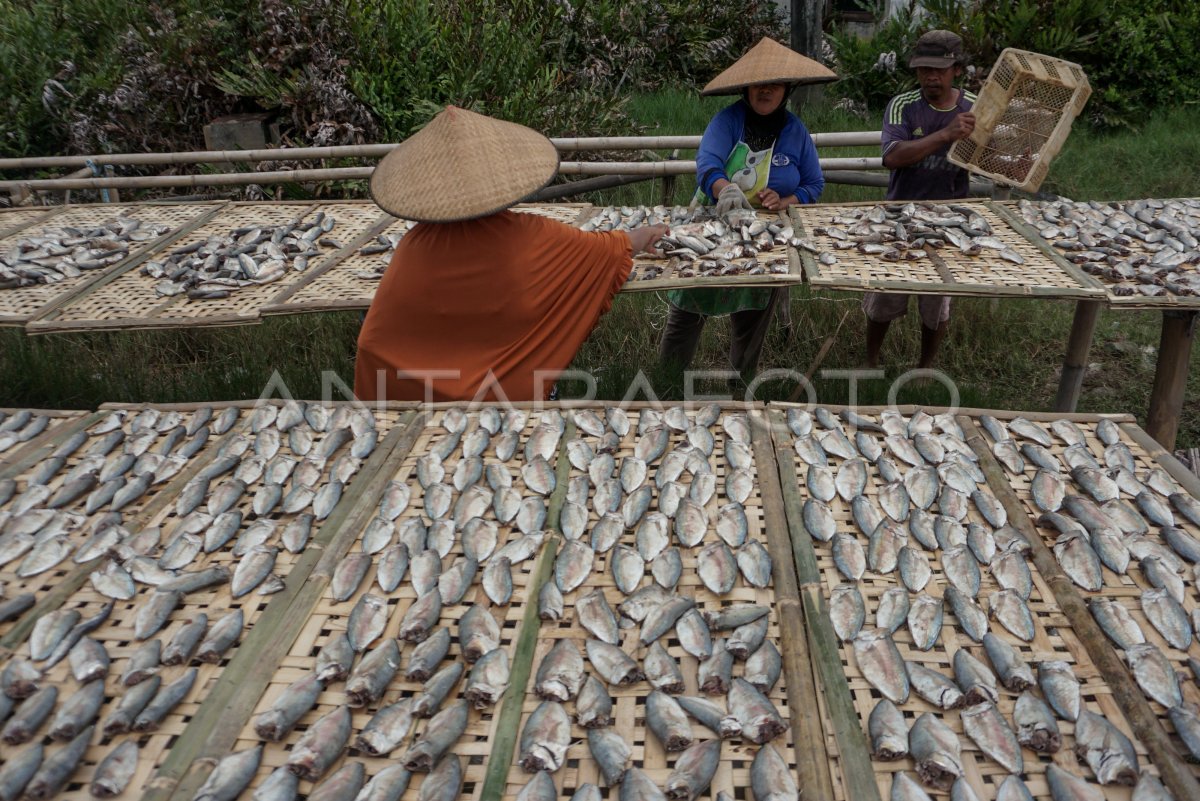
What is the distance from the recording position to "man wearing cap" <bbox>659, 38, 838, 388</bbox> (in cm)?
456

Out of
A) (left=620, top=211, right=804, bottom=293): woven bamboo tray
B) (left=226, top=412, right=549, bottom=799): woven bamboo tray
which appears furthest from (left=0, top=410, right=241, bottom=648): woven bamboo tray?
(left=620, top=211, right=804, bottom=293): woven bamboo tray

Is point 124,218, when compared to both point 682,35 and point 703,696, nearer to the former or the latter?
point 703,696

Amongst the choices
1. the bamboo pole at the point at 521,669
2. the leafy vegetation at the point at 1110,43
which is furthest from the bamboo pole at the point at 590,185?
the leafy vegetation at the point at 1110,43

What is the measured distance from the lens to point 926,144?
470cm

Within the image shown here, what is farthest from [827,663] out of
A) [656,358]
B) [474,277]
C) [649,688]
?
[656,358]

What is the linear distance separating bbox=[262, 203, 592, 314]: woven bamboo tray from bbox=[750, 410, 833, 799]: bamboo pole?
6.30 feet

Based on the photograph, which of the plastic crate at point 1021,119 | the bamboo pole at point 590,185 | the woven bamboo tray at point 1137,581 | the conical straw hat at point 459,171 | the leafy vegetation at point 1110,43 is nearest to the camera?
the woven bamboo tray at point 1137,581

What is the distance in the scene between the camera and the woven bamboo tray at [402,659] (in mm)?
1882

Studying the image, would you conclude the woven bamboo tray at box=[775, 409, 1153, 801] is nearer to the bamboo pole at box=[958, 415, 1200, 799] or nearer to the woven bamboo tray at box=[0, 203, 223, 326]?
the bamboo pole at box=[958, 415, 1200, 799]

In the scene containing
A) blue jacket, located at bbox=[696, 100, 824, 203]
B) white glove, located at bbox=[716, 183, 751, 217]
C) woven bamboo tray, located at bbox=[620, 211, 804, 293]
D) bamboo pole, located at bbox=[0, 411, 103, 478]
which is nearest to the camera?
bamboo pole, located at bbox=[0, 411, 103, 478]

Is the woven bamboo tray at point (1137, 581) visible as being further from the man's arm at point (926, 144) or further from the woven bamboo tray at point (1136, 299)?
the man's arm at point (926, 144)

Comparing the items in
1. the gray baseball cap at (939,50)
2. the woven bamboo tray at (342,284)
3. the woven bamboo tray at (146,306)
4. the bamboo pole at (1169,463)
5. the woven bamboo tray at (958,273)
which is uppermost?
the gray baseball cap at (939,50)

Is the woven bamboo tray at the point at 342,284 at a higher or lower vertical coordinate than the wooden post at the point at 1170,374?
higher

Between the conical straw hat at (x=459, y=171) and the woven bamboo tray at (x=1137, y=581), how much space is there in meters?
2.09
